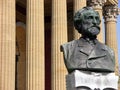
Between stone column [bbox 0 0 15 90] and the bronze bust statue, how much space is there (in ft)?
83.9

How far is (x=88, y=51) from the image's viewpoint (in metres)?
12.6

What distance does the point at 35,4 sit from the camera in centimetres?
4106

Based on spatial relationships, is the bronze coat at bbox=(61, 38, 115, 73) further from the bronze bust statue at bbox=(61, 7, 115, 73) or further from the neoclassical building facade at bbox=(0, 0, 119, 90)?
the neoclassical building facade at bbox=(0, 0, 119, 90)

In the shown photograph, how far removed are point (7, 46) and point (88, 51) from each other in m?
26.8

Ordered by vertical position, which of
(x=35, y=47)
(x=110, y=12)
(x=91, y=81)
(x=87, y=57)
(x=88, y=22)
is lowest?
(x=91, y=81)

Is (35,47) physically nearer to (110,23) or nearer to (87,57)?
(110,23)

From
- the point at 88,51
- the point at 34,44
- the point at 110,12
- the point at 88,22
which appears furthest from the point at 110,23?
the point at 88,51

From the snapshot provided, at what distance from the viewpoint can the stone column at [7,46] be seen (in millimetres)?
37969

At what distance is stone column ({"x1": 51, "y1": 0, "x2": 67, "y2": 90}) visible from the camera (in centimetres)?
4119

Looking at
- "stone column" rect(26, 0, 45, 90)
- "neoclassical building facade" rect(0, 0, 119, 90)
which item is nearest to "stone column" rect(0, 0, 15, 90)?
"neoclassical building facade" rect(0, 0, 119, 90)

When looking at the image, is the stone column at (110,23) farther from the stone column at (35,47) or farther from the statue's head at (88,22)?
the statue's head at (88,22)

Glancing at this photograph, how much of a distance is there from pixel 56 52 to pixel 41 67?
9.07ft

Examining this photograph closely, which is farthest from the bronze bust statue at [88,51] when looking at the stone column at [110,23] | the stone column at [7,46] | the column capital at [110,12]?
the column capital at [110,12]

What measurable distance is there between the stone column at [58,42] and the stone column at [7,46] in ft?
15.1
